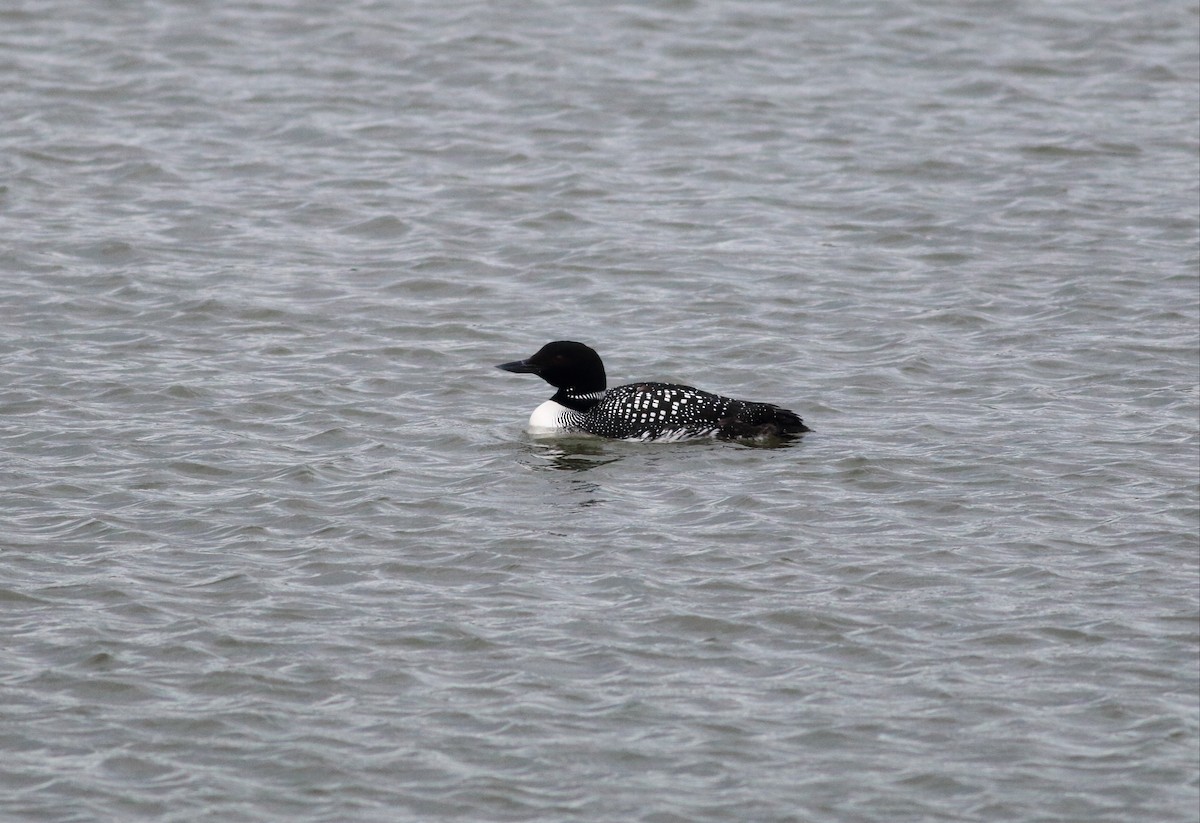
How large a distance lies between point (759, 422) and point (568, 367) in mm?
1230

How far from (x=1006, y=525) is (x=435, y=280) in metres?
5.60

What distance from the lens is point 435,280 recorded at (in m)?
13.8

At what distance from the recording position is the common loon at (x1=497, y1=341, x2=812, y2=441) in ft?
35.4

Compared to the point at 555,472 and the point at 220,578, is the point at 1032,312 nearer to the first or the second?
the point at 555,472

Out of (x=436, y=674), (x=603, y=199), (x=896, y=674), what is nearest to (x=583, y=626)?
(x=436, y=674)

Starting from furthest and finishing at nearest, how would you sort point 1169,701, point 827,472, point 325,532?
point 827,472 < point 325,532 < point 1169,701

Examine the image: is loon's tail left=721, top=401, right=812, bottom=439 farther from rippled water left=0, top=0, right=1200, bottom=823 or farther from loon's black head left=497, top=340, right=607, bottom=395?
loon's black head left=497, top=340, right=607, bottom=395

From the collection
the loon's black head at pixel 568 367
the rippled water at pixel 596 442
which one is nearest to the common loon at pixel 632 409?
the loon's black head at pixel 568 367

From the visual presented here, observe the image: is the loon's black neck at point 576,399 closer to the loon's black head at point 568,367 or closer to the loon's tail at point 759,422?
the loon's black head at point 568,367

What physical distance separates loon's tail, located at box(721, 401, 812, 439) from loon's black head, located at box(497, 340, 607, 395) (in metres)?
0.89

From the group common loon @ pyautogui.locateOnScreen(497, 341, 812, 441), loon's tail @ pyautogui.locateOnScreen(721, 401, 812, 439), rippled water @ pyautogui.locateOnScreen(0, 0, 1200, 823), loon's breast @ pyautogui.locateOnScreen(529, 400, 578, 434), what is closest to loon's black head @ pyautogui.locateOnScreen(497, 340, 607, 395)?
common loon @ pyautogui.locateOnScreen(497, 341, 812, 441)

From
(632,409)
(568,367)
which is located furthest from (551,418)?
(632,409)

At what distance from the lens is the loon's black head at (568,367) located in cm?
1121

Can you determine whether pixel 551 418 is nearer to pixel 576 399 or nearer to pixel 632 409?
pixel 576 399
